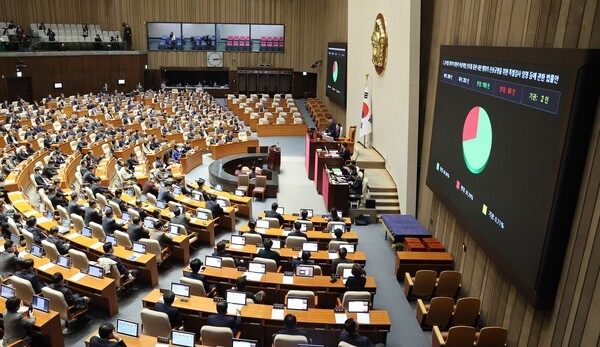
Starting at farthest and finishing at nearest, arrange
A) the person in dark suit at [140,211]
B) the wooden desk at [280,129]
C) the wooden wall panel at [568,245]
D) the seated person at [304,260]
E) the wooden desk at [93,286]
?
the wooden desk at [280,129] → the person in dark suit at [140,211] → the seated person at [304,260] → the wooden desk at [93,286] → the wooden wall panel at [568,245]

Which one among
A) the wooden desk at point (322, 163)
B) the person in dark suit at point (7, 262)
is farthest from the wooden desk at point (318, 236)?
the wooden desk at point (322, 163)

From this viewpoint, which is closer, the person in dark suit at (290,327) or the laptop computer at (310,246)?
the person in dark suit at (290,327)

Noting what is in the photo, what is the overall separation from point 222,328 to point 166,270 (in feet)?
13.5

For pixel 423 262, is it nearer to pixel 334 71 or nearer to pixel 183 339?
pixel 183 339

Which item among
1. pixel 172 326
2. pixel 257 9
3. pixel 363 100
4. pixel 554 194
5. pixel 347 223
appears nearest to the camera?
pixel 554 194

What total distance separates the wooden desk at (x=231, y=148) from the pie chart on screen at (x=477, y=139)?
40.8 feet

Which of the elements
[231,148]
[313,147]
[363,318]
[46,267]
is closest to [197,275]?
[46,267]

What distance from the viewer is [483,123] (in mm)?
7973

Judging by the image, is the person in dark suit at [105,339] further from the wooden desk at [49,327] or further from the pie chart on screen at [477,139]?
the pie chart on screen at [477,139]

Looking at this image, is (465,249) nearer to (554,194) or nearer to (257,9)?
(554,194)

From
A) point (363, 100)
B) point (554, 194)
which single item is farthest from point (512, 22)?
point (363, 100)

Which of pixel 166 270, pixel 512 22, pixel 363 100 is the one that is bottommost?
pixel 166 270

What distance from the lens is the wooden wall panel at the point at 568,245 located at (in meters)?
5.42

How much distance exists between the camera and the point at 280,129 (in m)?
24.8
